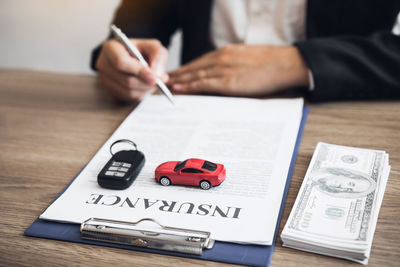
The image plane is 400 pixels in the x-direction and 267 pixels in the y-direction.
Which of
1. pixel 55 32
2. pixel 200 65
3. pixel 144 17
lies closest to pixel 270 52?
pixel 200 65

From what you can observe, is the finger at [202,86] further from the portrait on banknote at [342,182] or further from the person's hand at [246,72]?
the portrait on banknote at [342,182]

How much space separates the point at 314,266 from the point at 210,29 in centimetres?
96

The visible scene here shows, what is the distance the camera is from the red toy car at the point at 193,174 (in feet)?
1.92

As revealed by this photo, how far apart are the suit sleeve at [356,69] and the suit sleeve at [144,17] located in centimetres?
61

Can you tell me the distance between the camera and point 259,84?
94 cm

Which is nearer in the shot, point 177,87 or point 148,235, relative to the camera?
point 148,235

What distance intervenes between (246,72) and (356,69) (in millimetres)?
245

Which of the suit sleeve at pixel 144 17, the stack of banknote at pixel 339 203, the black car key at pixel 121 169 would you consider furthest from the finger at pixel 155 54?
the stack of banknote at pixel 339 203

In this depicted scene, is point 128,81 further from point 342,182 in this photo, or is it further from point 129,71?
point 342,182

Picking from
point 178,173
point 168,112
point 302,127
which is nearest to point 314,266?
point 178,173

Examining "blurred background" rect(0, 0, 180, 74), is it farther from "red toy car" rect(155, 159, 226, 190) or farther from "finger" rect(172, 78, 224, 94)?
"red toy car" rect(155, 159, 226, 190)

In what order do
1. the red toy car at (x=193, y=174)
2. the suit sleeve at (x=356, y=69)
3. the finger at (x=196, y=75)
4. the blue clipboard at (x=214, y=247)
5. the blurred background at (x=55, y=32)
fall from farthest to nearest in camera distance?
1. the blurred background at (x=55, y=32)
2. the finger at (x=196, y=75)
3. the suit sleeve at (x=356, y=69)
4. the red toy car at (x=193, y=174)
5. the blue clipboard at (x=214, y=247)

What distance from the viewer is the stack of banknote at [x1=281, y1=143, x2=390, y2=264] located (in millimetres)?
468

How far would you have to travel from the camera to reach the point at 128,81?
926 mm
